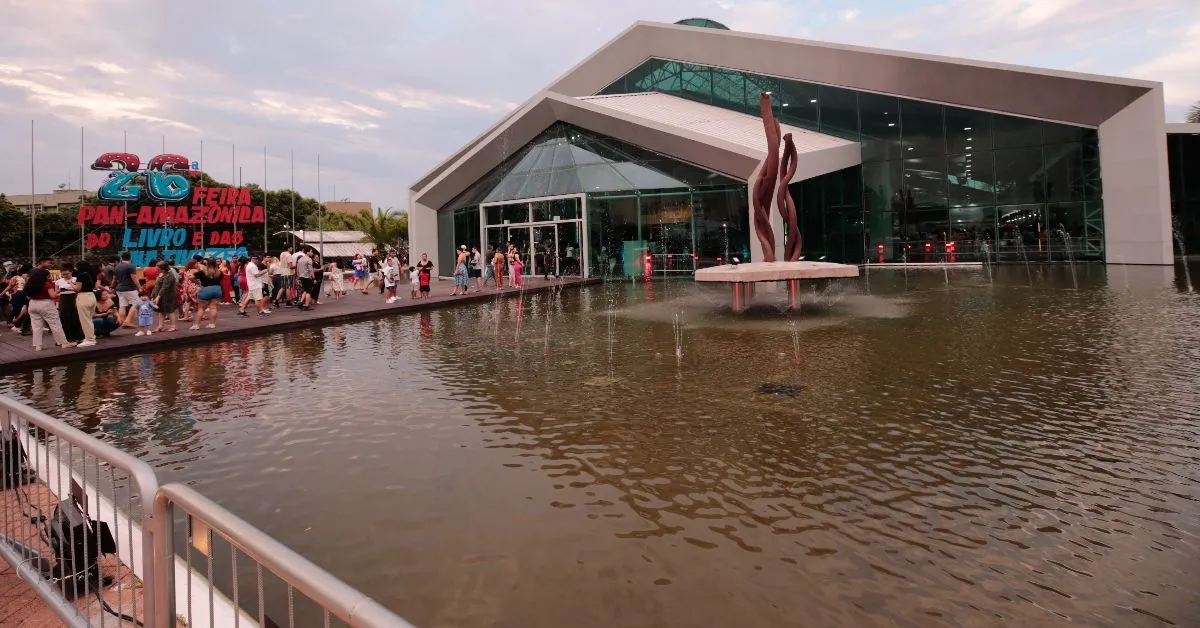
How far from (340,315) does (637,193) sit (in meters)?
16.0

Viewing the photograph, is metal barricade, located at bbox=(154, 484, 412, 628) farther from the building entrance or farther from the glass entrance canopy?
the building entrance

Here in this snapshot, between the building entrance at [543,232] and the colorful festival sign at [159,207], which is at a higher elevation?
the colorful festival sign at [159,207]

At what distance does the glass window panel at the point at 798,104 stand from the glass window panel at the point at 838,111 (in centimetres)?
39

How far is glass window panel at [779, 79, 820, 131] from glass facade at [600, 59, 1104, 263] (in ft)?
0.16

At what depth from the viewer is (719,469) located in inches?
210

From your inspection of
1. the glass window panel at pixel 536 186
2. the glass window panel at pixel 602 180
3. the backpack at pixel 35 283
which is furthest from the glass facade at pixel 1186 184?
the backpack at pixel 35 283

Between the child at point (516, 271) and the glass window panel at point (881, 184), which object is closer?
the child at point (516, 271)

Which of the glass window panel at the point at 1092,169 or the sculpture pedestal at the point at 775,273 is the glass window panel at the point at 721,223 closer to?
the sculpture pedestal at the point at 775,273

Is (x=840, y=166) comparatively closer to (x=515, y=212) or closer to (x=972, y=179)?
(x=972, y=179)

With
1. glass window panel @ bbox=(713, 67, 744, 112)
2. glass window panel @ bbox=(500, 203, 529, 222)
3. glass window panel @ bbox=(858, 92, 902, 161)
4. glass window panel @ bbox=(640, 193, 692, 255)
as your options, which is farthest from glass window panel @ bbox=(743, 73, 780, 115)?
glass window panel @ bbox=(500, 203, 529, 222)

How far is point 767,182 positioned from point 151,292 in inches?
637

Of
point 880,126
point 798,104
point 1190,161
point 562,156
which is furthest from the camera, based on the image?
point 798,104

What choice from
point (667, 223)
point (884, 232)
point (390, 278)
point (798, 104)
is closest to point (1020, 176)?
point (884, 232)

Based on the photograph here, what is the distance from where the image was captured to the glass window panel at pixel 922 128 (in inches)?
1182
